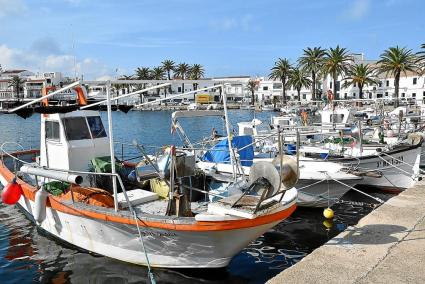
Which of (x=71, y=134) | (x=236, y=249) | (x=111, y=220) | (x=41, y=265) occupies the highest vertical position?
(x=71, y=134)

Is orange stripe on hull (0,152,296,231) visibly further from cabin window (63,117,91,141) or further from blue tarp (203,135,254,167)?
blue tarp (203,135,254,167)

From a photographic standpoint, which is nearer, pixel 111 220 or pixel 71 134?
pixel 111 220

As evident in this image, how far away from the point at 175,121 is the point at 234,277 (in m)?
5.70

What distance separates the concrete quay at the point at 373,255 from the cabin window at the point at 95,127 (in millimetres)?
7532

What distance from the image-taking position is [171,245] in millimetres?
8414

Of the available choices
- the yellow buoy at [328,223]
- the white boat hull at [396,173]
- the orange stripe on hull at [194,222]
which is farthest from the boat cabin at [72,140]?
the white boat hull at [396,173]

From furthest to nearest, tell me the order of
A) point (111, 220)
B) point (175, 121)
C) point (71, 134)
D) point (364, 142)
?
1. point (364, 142)
2. point (175, 121)
3. point (71, 134)
4. point (111, 220)

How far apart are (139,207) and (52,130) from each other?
4.41 metres

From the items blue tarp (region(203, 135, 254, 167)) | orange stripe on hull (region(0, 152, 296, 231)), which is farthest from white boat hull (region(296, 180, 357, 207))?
orange stripe on hull (region(0, 152, 296, 231))

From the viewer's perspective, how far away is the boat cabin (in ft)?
38.4

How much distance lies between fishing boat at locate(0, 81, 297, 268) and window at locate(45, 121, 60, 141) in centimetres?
3

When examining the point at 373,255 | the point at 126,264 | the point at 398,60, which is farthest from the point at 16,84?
the point at 373,255

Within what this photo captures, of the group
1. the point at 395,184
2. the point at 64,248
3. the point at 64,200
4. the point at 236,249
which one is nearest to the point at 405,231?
the point at 236,249

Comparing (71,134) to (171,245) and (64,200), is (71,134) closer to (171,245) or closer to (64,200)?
(64,200)
